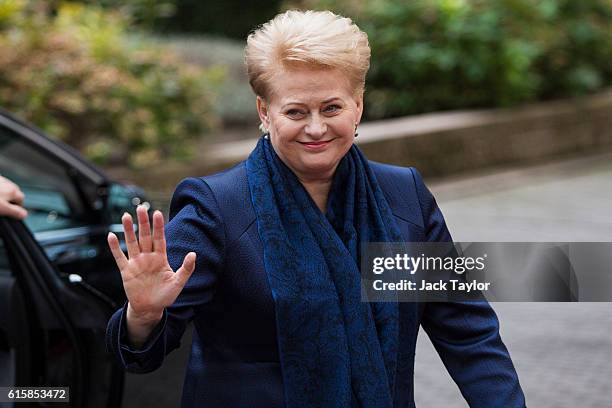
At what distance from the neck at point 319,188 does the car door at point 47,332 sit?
1.18 m

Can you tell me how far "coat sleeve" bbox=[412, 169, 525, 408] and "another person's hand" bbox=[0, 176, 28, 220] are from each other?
4.42 ft

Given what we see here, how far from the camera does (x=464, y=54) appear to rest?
39.7 feet

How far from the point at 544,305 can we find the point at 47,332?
4339 mm

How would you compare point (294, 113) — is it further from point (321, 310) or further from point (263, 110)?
point (321, 310)

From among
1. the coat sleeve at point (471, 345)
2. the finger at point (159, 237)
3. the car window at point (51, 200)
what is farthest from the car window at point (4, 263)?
the coat sleeve at point (471, 345)

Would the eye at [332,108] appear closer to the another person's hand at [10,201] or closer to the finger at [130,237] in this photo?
the finger at [130,237]

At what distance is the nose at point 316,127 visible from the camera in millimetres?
2525

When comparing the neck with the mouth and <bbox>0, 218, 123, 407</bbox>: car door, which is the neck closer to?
the mouth

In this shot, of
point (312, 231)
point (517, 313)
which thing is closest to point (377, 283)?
point (312, 231)

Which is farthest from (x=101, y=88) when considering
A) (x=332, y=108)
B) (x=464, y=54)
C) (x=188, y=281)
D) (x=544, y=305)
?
(x=188, y=281)

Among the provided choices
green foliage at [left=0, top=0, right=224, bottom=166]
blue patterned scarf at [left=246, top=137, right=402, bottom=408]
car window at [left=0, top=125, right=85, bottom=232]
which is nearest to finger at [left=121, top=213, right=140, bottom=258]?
blue patterned scarf at [left=246, top=137, right=402, bottom=408]

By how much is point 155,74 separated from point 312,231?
23.1 ft

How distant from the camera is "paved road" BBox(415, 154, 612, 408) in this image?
5.58 m

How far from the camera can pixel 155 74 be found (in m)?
9.35
